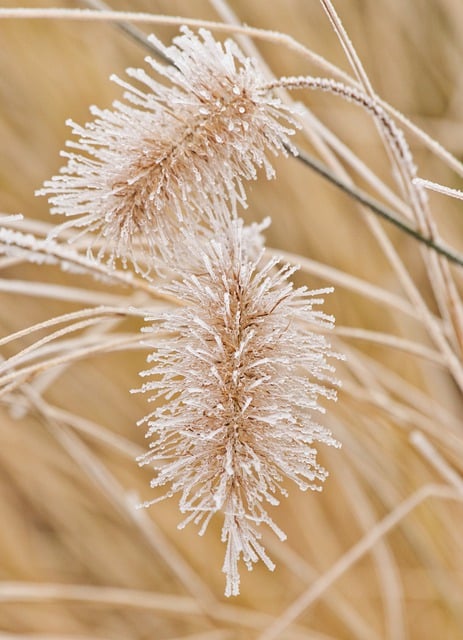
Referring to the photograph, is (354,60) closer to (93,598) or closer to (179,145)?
(179,145)

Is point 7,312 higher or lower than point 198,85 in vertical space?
higher

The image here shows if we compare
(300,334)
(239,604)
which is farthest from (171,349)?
(239,604)

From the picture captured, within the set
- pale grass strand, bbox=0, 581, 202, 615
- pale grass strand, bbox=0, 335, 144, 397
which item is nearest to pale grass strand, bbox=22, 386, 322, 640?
pale grass strand, bbox=0, 581, 202, 615

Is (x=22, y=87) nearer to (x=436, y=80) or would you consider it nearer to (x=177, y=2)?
(x=177, y=2)

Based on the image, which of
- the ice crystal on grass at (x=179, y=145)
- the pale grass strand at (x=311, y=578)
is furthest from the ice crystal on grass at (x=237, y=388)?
the pale grass strand at (x=311, y=578)

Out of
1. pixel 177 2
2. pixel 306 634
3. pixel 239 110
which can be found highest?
pixel 177 2
